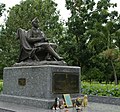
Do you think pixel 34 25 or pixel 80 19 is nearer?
pixel 34 25

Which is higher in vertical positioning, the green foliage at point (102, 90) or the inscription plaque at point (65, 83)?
the inscription plaque at point (65, 83)

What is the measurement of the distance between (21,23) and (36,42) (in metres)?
14.4

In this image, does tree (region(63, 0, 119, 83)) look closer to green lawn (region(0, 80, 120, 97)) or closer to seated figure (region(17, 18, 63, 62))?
green lawn (region(0, 80, 120, 97))

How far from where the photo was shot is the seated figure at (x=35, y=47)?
8.84 m

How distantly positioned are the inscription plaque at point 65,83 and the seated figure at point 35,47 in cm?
76

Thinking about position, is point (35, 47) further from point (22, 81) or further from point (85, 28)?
point (85, 28)

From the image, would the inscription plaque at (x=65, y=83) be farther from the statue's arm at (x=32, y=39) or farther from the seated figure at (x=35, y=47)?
the statue's arm at (x=32, y=39)

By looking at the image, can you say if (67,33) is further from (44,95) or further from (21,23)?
(44,95)

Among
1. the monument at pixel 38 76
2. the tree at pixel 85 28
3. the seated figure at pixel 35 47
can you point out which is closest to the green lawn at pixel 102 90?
the monument at pixel 38 76

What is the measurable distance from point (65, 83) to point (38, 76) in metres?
0.88

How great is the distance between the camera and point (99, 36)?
68.8ft

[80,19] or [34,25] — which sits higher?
[80,19]

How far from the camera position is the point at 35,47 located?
355 inches

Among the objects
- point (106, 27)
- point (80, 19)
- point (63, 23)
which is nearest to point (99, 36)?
point (106, 27)
